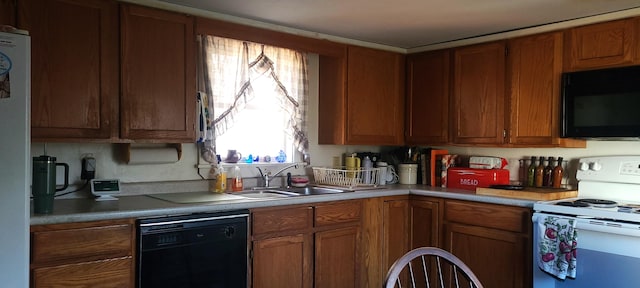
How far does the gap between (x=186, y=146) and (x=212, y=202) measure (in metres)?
0.62

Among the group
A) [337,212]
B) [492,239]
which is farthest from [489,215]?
[337,212]

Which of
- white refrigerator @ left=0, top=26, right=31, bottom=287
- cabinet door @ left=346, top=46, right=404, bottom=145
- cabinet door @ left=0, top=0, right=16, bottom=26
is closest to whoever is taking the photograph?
white refrigerator @ left=0, top=26, right=31, bottom=287

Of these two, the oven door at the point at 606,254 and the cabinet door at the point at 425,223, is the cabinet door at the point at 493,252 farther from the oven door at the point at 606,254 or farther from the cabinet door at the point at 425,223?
the oven door at the point at 606,254

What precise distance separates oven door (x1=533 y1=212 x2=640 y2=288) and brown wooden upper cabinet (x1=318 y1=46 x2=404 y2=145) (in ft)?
5.30

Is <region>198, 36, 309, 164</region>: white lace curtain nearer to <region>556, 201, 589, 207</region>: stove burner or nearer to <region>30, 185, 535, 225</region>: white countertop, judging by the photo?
<region>30, 185, 535, 225</region>: white countertop

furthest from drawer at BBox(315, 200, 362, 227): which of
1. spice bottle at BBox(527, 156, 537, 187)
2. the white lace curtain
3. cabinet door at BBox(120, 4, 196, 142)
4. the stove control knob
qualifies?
the stove control knob

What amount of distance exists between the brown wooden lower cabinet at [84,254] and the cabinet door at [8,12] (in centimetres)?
96

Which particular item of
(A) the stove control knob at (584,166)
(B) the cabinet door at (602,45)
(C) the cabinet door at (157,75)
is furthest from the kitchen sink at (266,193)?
(B) the cabinet door at (602,45)

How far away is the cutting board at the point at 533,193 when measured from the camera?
2953 millimetres

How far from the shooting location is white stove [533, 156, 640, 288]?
2463 mm

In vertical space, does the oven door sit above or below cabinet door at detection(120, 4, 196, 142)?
below

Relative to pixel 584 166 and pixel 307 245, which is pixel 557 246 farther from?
pixel 307 245

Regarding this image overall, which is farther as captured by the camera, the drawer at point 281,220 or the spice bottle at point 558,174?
the spice bottle at point 558,174

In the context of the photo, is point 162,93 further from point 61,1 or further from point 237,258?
point 237,258
